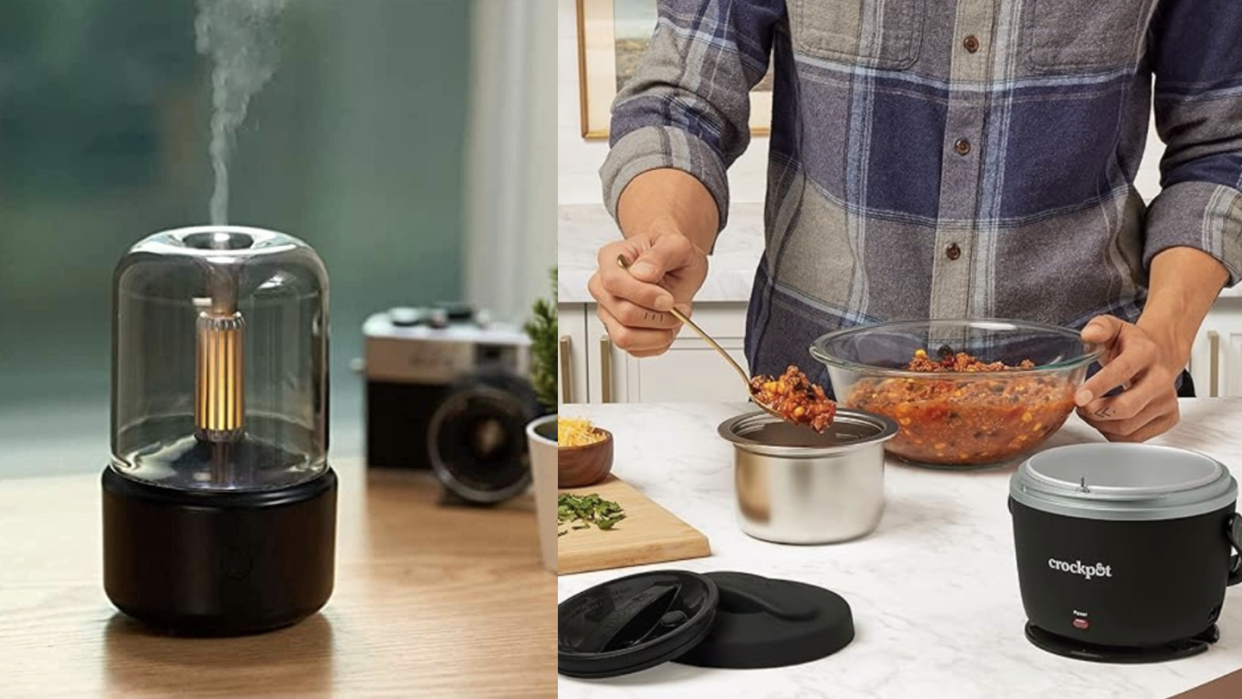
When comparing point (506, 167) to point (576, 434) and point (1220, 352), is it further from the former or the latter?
point (1220, 352)

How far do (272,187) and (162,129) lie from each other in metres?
0.09

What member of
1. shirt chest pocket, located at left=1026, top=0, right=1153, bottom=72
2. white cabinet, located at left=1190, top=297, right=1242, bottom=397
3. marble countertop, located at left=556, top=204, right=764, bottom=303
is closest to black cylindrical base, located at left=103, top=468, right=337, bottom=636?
shirt chest pocket, located at left=1026, top=0, right=1153, bottom=72

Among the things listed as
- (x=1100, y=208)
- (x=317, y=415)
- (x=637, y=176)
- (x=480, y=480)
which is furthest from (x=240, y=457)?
(x=1100, y=208)

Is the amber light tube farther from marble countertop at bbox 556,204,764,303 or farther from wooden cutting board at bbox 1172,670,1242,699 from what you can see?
marble countertop at bbox 556,204,764,303

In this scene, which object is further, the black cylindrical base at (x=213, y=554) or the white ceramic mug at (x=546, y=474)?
the black cylindrical base at (x=213, y=554)

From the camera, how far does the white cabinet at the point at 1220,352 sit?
1332 millimetres

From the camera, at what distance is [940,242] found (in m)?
0.80

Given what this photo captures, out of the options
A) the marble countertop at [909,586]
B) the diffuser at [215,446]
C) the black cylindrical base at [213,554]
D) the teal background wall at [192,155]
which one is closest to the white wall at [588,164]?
the teal background wall at [192,155]

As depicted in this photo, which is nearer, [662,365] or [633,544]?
[633,544]

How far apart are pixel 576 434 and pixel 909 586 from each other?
0.19 m

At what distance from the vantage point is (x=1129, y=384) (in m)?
0.65

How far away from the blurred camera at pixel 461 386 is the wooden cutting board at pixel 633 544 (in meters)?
0.06

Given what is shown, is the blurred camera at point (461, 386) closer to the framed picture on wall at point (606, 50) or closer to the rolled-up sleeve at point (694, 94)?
the rolled-up sleeve at point (694, 94)

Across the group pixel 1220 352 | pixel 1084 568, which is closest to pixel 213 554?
pixel 1084 568
